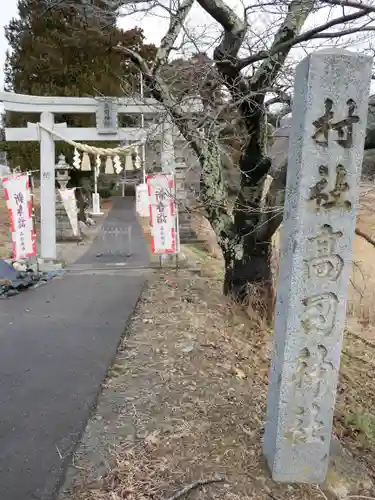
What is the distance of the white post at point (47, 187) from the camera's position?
921 centimetres

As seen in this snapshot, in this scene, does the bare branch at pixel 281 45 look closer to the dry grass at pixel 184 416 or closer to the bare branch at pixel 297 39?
the bare branch at pixel 297 39

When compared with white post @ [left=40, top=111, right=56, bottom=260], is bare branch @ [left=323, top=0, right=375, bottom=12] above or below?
above

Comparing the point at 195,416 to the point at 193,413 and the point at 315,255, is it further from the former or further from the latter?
the point at 315,255

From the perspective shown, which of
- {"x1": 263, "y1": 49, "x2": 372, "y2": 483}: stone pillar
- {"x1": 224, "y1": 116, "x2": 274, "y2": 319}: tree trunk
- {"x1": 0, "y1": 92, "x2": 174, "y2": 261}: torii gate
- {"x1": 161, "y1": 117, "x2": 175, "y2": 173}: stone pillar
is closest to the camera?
{"x1": 263, "y1": 49, "x2": 372, "y2": 483}: stone pillar

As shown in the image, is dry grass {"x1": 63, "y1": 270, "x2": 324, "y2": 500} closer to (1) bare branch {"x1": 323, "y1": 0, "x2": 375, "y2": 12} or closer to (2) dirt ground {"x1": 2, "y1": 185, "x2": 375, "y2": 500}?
(2) dirt ground {"x1": 2, "y1": 185, "x2": 375, "y2": 500}

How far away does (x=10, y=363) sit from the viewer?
434 centimetres

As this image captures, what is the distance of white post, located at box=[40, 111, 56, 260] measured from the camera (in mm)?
9211

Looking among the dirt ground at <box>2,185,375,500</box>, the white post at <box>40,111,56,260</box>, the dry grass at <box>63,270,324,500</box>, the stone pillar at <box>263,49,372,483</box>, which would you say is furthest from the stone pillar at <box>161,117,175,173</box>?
the stone pillar at <box>263,49,372,483</box>

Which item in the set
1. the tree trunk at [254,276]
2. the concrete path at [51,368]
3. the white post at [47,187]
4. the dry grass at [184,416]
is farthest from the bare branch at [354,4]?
the white post at [47,187]

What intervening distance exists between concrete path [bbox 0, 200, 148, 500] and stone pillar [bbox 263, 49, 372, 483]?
1483 millimetres

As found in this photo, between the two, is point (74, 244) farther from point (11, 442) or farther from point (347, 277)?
point (347, 277)

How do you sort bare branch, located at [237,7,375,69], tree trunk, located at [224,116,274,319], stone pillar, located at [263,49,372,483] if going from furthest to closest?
tree trunk, located at [224,116,274,319], bare branch, located at [237,7,375,69], stone pillar, located at [263,49,372,483]

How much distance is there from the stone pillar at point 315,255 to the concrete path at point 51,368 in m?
1.48

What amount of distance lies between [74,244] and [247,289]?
7.95 meters
